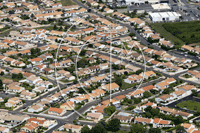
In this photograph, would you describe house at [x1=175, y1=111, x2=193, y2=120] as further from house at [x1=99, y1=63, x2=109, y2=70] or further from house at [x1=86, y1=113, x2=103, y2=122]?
house at [x1=99, y1=63, x2=109, y2=70]

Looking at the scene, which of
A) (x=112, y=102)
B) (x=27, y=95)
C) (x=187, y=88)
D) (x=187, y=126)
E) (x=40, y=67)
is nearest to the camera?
(x=187, y=126)

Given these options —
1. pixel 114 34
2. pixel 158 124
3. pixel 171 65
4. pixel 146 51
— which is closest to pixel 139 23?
pixel 114 34

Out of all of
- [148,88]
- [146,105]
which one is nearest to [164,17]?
[148,88]

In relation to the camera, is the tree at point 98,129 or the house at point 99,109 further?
the house at point 99,109

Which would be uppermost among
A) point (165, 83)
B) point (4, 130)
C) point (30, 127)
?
point (165, 83)

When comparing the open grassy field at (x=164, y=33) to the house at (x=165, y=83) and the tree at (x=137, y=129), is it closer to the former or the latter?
the house at (x=165, y=83)

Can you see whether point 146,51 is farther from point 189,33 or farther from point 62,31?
point 62,31

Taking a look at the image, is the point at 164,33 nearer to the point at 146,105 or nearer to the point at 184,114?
the point at 146,105

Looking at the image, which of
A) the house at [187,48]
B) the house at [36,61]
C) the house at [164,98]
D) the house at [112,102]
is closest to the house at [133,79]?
the house at [164,98]
